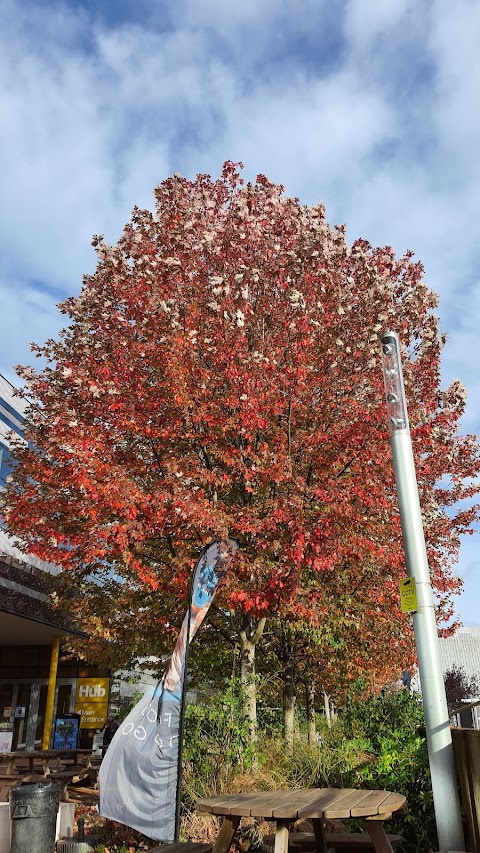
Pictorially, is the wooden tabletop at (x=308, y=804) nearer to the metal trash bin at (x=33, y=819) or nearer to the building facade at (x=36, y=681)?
the metal trash bin at (x=33, y=819)

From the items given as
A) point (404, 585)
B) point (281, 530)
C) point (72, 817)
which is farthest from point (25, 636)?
point (404, 585)

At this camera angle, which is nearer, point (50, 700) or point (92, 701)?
point (50, 700)

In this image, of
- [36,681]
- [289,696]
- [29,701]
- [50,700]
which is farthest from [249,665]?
[29,701]

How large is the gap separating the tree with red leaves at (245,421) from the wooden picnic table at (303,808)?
12.7ft

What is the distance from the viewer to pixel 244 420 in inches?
388

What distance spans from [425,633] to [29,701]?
72.4 feet

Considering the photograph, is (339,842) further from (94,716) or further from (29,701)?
(29,701)

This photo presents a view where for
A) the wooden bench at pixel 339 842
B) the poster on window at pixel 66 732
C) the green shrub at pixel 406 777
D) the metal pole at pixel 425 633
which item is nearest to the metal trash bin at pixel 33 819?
the wooden bench at pixel 339 842

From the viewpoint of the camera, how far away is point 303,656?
13867 mm

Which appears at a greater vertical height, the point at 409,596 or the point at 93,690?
the point at 93,690

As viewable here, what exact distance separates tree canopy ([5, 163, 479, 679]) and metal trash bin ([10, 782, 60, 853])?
9.37ft

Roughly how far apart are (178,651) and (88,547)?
9.85 feet

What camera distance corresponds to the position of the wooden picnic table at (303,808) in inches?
177

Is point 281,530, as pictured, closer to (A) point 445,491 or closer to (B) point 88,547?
(B) point 88,547
